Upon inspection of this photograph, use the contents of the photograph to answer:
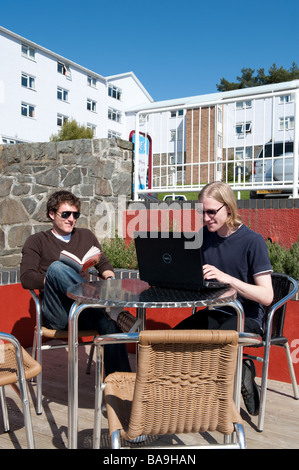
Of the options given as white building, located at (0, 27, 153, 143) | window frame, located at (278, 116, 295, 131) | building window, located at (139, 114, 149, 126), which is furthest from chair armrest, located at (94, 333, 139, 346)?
white building, located at (0, 27, 153, 143)

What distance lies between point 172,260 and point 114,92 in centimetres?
4175

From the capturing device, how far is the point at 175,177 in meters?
6.17

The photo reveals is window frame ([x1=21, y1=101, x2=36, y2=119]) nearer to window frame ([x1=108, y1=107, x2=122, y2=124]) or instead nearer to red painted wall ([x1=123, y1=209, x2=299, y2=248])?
window frame ([x1=108, y1=107, x2=122, y2=124])

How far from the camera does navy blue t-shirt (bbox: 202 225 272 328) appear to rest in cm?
258

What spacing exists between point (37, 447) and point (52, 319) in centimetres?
80

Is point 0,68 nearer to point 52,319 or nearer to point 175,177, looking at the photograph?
point 175,177

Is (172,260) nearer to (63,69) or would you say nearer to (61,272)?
(61,272)

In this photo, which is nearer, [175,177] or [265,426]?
[265,426]

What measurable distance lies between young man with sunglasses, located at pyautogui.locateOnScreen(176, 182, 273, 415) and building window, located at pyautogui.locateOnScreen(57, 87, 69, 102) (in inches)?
1353

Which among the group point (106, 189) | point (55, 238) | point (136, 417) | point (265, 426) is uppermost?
point (106, 189)

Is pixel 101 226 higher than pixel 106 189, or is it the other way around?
pixel 106 189
